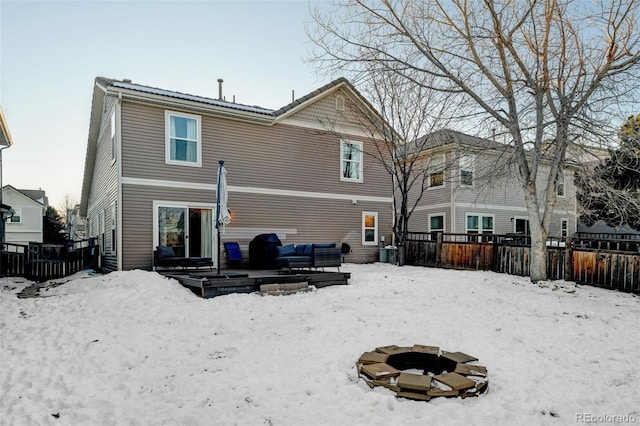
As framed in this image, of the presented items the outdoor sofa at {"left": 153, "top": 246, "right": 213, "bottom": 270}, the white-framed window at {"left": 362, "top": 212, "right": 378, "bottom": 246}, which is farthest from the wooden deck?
the white-framed window at {"left": 362, "top": 212, "right": 378, "bottom": 246}

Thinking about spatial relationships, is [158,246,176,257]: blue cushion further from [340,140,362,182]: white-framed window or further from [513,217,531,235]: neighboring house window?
[513,217,531,235]: neighboring house window

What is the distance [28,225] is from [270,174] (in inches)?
1073

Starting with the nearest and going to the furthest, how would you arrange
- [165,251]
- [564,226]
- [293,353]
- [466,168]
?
[293,353]
[165,251]
[466,168]
[564,226]

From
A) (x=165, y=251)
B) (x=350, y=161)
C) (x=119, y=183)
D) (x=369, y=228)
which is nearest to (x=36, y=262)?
(x=119, y=183)

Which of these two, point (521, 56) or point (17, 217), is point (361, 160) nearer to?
point (521, 56)

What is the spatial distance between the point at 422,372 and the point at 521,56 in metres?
9.21

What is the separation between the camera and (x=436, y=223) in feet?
62.4

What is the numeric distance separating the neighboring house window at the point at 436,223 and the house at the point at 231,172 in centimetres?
429

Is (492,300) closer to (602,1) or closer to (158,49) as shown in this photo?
(602,1)

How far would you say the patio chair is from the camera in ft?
38.3

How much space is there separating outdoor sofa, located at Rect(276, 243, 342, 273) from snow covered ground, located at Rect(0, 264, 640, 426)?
1.13 meters

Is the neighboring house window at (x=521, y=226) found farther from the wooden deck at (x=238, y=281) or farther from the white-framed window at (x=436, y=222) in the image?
the wooden deck at (x=238, y=281)

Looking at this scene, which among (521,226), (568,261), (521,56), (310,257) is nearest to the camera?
(310,257)

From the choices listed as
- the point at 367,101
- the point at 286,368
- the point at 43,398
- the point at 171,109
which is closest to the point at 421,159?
the point at 367,101
